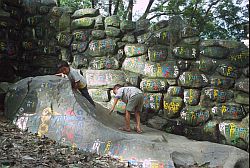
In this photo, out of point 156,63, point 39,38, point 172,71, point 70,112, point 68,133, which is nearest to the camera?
point 68,133

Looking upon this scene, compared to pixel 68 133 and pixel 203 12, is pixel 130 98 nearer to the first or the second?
pixel 68 133

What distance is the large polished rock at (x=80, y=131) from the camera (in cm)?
388

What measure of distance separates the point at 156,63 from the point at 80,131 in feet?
7.91

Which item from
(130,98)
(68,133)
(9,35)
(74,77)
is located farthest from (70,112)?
(9,35)

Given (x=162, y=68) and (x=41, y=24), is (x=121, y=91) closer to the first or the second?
(x=162, y=68)

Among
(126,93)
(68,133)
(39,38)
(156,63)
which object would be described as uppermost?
(39,38)

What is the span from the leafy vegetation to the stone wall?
1805 mm

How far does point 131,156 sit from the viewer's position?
3785 millimetres

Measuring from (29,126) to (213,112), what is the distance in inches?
125

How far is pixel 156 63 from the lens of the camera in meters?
5.88

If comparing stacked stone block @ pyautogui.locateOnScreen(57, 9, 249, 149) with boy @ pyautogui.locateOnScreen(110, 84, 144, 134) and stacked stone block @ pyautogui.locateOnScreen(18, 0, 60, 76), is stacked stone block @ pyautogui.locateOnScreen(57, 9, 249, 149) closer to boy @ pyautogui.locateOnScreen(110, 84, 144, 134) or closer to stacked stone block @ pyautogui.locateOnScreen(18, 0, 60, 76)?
stacked stone block @ pyautogui.locateOnScreen(18, 0, 60, 76)

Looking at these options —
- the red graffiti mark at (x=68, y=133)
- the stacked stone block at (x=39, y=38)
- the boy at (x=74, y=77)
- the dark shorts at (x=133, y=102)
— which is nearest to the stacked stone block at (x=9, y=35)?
the stacked stone block at (x=39, y=38)

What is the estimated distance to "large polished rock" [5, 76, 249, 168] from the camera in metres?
3.88

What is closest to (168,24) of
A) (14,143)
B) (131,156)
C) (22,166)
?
(131,156)
